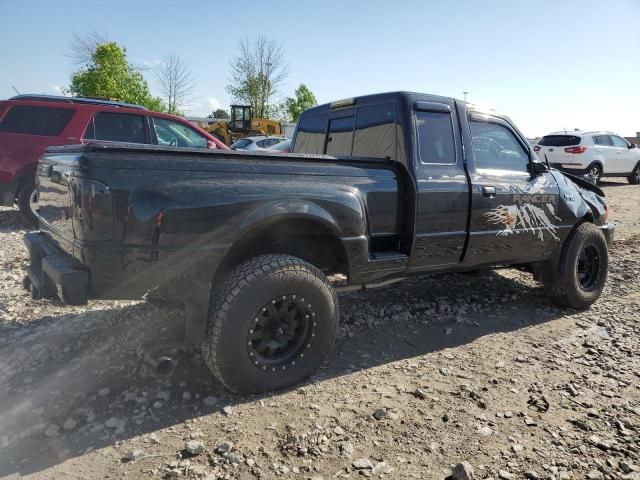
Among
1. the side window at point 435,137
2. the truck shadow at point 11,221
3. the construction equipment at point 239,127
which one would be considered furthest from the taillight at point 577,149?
the construction equipment at point 239,127

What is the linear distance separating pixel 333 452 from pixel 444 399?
887 millimetres

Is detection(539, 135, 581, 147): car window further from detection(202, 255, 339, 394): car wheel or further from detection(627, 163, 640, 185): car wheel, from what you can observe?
detection(202, 255, 339, 394): car wheel

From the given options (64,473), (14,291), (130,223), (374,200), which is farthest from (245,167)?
(14,291)

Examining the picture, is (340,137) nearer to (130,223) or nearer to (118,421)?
(130,223)

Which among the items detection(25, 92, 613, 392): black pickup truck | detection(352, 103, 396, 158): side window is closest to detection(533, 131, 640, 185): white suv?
detection(25, 92, 613, 392): black pickup truck

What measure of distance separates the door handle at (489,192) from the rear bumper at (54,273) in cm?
296

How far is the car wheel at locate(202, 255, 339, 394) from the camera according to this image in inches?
108

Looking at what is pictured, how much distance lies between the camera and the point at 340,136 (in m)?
4.32

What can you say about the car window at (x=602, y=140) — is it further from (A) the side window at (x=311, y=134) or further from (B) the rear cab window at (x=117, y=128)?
(B) the rear cab window at (x=117, y=128)

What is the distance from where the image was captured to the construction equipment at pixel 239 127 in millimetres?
24719

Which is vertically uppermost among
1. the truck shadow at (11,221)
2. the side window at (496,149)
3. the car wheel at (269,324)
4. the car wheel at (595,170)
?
the side window at (496,149)

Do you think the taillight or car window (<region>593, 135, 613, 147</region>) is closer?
the taillight

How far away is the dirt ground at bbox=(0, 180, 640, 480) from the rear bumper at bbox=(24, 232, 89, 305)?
24.8 inches

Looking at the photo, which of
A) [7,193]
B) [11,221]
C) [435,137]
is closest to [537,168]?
[435,137]
